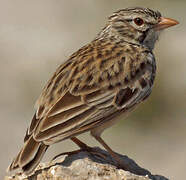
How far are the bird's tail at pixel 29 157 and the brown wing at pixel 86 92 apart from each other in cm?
9

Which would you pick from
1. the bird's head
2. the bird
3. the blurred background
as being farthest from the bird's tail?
the blurred background

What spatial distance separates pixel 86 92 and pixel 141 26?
1.78 meters

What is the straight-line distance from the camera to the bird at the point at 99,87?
938 centimetres

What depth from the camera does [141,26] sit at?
11.3m

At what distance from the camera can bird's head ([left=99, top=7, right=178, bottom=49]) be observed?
1131cm

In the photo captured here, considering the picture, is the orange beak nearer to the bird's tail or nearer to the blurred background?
the bird's tail

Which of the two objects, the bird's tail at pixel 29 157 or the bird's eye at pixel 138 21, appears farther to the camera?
the bird's eye at pixel 138 21

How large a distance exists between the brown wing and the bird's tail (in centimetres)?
9

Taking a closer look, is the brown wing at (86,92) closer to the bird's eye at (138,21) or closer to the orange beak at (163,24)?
the bird's eye at (138,21)

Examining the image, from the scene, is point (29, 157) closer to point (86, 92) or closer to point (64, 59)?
point (86, 92)

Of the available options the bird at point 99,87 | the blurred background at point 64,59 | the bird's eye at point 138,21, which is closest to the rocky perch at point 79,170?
the bird at point 99,87

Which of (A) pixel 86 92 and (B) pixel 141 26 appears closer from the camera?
(A) pixel 86 92

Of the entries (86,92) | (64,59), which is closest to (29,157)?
(86,92)

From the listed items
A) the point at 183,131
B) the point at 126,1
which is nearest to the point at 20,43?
the point at 126,1
